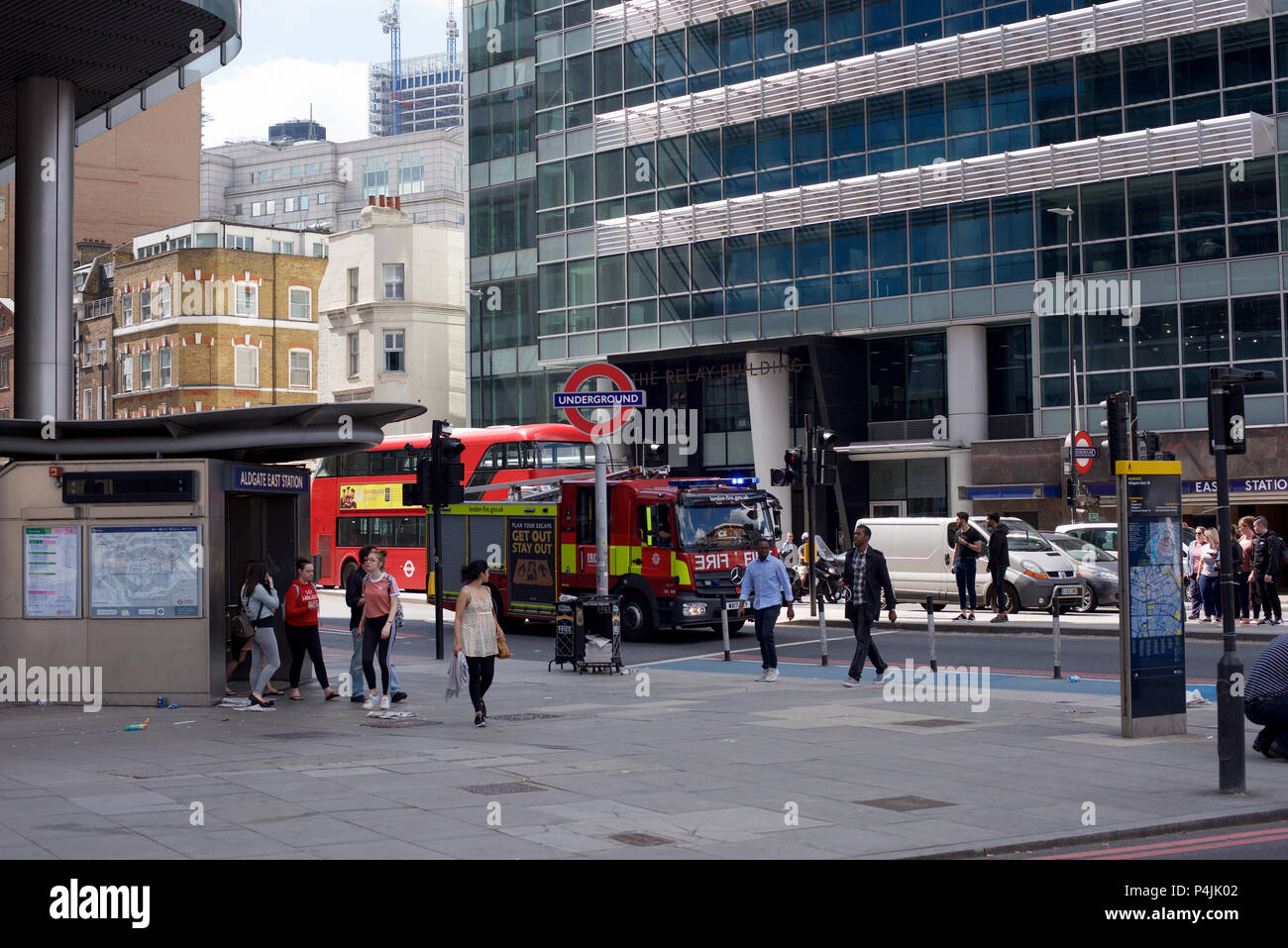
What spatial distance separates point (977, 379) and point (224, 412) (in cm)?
2986

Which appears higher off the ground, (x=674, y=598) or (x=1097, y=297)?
(x=1097, y=297)

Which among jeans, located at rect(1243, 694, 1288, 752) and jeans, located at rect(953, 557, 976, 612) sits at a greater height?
jeans, located at rect(953, 557, 976, 612)

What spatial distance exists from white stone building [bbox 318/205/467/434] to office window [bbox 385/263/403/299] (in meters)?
0.04

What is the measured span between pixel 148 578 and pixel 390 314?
45.8m

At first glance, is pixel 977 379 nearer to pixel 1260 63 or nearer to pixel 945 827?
pixel 1260 63

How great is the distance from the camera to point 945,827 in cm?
917

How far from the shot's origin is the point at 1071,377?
127 feet

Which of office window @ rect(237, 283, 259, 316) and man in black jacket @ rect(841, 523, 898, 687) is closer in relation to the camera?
man in black jacket @ rect(841, 523, 898, 687)

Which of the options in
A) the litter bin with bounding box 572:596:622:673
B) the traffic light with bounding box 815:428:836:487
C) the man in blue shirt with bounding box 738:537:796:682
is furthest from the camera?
the traffic light with bounding box 815:428:836:487

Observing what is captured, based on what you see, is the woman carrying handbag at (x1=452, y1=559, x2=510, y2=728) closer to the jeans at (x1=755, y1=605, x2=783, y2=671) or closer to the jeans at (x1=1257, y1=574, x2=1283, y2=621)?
the jeans at (x1=755, y1=605, x2=783, y2=671)

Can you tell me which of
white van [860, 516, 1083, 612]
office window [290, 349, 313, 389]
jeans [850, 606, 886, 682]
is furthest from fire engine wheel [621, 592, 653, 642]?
office window [290, 349, 313, 389]

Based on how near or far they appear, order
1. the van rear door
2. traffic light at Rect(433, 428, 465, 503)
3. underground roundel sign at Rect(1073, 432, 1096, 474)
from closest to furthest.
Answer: traffic light at Rect(433, 428, 465, 503) → the van rear door → underground roundel sign at Rect(1073, 432, 1096, 474)

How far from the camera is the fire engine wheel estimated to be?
26.5m
